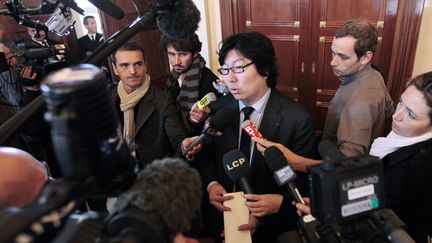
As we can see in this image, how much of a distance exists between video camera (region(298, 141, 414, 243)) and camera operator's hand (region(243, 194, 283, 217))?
0.46 m

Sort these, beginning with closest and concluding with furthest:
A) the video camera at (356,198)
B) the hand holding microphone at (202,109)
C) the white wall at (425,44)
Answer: the video camera at (356,198)
the hand holding microphone at (202,109)
the white wall at (425,44)

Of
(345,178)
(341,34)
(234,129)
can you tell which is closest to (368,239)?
(345,178)

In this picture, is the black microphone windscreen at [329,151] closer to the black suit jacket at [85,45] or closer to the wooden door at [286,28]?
the wooden door at [286,28]

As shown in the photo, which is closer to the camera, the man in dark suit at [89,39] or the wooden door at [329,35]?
the wooden door at [329,35]

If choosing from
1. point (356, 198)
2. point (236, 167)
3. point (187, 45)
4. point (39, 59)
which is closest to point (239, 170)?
point (236, 167)

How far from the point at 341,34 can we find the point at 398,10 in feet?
4.15

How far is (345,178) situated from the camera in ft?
1.60

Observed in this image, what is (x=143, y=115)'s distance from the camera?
161cm

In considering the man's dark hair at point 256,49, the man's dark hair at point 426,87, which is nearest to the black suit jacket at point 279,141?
the man's dark hair at point 256,49

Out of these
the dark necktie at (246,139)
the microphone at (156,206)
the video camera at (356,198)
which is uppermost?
the microphone at (156,206)

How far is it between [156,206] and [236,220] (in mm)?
671

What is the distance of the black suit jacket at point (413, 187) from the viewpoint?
3.16ft

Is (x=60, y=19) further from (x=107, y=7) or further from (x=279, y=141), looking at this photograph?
(x=279, y=141)

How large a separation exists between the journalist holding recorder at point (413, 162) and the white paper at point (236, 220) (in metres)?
0.22
